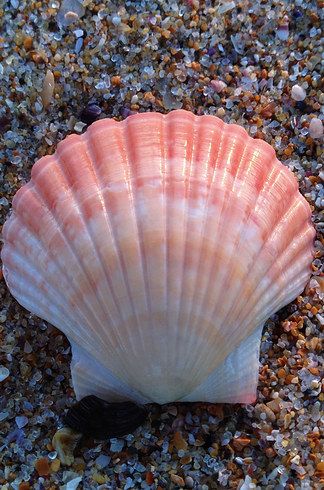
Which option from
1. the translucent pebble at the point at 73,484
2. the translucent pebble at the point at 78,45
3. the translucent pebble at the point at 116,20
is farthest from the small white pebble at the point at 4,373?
the translucent pebble at the point at 116,20

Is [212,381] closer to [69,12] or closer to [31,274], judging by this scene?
[31,274]

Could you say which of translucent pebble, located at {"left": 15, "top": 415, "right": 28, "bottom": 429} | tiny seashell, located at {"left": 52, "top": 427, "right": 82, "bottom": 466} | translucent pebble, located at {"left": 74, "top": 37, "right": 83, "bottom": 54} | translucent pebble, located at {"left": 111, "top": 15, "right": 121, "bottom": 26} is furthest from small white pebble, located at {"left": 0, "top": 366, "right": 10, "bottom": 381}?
translucent pebble, located at {"left": 111, "top": 15, "right": 121, "bottom": 26}

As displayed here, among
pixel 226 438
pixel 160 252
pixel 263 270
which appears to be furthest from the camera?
pixel 226 438

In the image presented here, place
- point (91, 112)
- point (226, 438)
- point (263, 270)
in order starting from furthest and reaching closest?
point (91, 112) → point (226, 438) → point (263, 270)

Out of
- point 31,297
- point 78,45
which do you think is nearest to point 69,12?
point 78,45

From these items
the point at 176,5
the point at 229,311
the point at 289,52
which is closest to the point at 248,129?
the point at 289,52

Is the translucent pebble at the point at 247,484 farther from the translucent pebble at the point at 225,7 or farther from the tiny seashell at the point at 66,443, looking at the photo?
the translucent pebble at the point at 225,7
